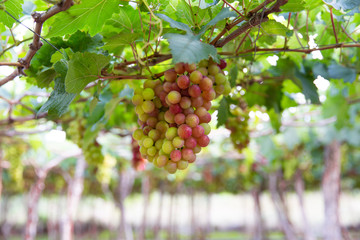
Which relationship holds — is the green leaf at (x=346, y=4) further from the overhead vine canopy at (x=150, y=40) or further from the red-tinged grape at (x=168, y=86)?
the red-tinged grape at (x=168, y=86)

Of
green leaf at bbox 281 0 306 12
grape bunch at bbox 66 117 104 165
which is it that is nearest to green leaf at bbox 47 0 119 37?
green leaf at bbox 281 0 306 12

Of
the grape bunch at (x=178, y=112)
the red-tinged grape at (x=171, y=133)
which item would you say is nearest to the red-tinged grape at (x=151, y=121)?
the grape bunch at (x=178, y=112)

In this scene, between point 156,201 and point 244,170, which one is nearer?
point 244,170

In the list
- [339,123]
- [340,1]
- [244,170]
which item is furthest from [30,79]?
[244,170]

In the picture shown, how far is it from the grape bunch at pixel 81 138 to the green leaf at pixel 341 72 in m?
1.74

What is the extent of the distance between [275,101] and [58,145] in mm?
6705

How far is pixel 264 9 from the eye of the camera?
89 cm

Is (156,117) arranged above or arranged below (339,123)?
below

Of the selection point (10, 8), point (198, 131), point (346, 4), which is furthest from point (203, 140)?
point (10, 8)

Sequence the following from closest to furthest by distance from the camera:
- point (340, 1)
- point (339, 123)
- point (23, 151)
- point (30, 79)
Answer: point (340, 1), point (30, 79), point (339, 123), point (23, 151)

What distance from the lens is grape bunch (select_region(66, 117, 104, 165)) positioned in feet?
7.76

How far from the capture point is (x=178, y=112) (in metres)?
0.92

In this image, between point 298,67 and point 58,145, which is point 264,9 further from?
point 58,145

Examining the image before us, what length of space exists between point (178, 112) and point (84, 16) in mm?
416
